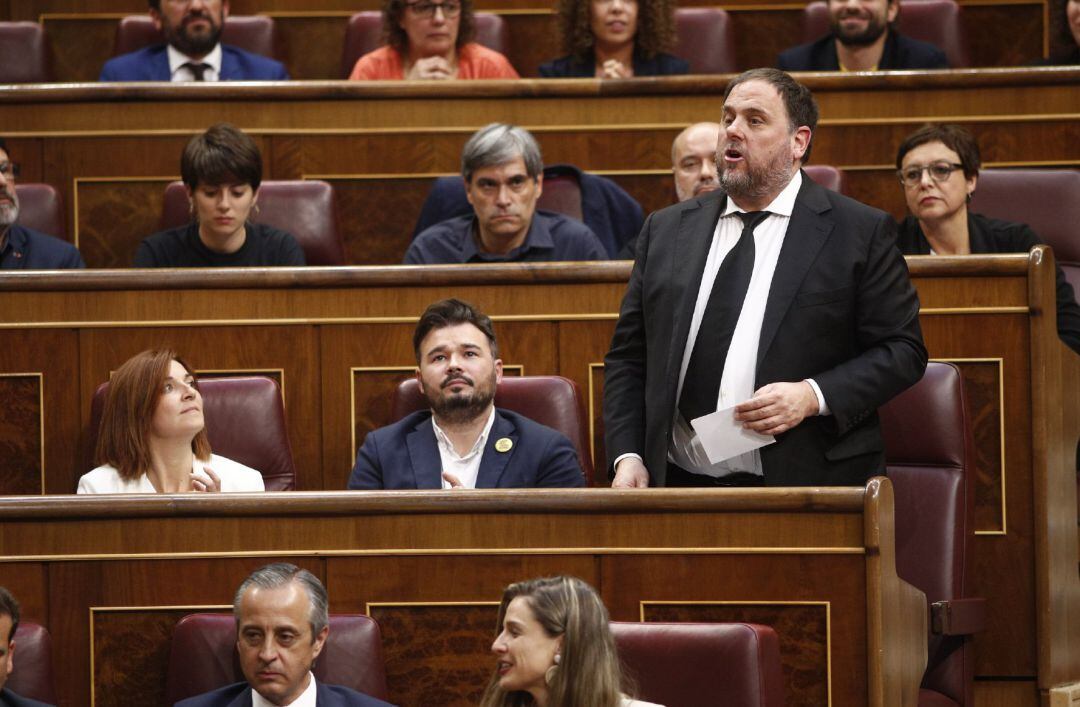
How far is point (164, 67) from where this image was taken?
2680mm

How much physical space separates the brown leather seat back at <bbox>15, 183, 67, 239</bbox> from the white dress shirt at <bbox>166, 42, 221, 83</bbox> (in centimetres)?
44

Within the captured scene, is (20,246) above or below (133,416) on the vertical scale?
above

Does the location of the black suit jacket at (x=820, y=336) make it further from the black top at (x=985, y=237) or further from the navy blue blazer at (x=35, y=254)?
the navy blue blazer at (x=35, y=254)

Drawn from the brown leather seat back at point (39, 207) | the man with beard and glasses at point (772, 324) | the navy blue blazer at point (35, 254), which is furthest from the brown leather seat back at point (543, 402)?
the brown leather seat back at point (39, 207)

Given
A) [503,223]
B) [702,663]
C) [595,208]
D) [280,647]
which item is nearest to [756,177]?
[702,663]

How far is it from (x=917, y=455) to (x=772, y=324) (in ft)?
0.96

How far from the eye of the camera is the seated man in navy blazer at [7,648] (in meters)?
1.29

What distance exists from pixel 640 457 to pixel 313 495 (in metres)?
0.29

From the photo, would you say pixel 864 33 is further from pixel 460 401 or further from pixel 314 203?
pixel 460 401

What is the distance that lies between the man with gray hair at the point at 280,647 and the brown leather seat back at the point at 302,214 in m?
0.99

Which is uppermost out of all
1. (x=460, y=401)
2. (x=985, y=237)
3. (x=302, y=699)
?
(x=985, y=237)

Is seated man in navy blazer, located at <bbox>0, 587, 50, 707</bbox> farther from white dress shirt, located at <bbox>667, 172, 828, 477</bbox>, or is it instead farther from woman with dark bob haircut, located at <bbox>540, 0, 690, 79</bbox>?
woman with dark bob haircut, located at <bbox>540, 0, 690, 79</bbox>

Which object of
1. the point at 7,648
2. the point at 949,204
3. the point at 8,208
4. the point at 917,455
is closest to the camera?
the point at 7,648

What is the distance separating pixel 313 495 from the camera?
1418 mm
